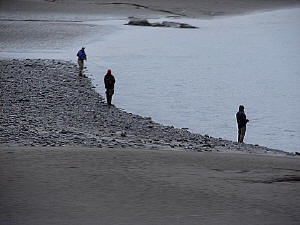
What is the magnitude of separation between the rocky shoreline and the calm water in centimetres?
108

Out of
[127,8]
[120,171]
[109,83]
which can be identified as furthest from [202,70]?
[127,8]

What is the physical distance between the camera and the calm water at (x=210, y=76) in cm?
1337

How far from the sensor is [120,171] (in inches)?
281

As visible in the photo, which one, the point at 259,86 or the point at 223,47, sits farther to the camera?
the point at 223,47

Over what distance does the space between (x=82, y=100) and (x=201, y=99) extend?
3.66 m

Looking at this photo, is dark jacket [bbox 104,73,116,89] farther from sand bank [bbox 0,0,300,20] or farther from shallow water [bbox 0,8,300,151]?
sand bank [bbox 0,0,300,20]

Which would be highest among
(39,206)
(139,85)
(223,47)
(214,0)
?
(214,0)

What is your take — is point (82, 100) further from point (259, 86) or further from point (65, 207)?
point (65, 207)

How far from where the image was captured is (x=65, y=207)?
5.75 meters

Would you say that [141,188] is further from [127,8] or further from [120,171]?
[127,8]

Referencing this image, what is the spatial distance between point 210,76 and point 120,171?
13.3 m

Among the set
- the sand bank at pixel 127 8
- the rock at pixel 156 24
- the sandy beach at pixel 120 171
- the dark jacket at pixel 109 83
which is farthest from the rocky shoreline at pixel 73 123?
the sand bank at pixel 127 8

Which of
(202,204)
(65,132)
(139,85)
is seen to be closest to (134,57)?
(139,85)

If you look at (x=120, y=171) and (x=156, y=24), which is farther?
(x=156, y=24)
